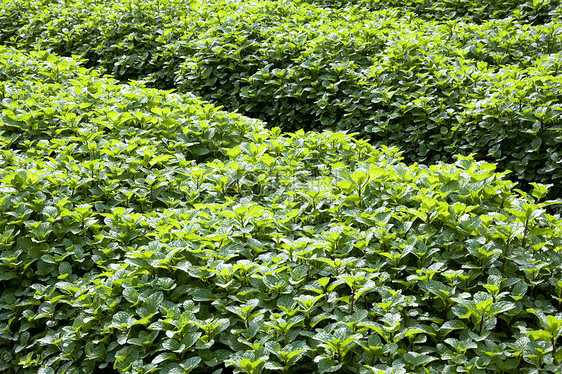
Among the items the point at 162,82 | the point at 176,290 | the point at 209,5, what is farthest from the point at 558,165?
the point at 209,5

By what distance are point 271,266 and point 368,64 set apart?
3.35 metres

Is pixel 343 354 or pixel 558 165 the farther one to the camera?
pixel 558 165

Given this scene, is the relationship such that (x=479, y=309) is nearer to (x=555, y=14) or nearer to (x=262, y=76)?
(x=262, y=76)

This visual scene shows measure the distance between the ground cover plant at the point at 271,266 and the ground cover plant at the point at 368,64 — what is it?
113 centimetres

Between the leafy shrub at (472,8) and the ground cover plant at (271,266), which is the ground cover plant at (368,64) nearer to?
the leafy shrub at (472,8)

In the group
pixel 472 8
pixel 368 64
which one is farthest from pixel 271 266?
pixel 472 8

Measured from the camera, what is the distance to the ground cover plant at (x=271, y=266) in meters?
2.24

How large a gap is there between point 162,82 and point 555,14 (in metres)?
4.61

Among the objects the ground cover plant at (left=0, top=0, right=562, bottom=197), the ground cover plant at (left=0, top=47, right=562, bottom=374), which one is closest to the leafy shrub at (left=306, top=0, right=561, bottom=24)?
the ground cover plant at (left=0, top=0, right=562, bottom=197)

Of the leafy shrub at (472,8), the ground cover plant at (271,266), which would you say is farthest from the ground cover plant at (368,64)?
the ground cover plant at (271,266)

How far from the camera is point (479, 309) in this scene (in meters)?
2.23

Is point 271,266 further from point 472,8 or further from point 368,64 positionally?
point 472,8

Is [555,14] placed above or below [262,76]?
above

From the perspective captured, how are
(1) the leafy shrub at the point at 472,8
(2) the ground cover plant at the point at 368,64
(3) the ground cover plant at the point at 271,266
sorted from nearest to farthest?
(3) the ground cover plant at the point at 271,266
(2) the ground cover plant at the point at 368,64
(1) the leafy shrub at the point at 472,8
